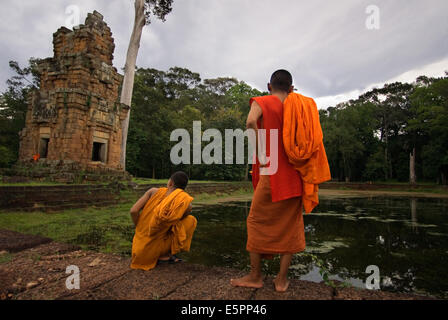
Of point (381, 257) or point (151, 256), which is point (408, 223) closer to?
point (381, 257)

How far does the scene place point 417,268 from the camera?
273cm

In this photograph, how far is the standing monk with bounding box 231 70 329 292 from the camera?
6.18 ft

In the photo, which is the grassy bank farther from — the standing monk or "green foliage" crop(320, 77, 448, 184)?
"green foliage" crop(320, 77, 448, 184)

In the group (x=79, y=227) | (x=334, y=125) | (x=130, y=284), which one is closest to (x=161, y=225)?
(x=130, y=284)

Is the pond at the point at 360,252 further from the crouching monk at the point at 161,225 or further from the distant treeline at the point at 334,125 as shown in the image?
the distant treeline at the point at 334,125

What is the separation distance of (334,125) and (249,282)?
30.5 metres

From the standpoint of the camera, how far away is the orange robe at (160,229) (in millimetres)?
2328

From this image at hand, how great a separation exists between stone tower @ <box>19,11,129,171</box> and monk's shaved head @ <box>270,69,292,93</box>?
8847 millimetres

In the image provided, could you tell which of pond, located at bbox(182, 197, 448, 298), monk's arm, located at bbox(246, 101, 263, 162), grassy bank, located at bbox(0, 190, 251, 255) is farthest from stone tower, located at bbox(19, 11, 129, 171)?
monk's arm, located at bbox(246, 101, 263, 162)

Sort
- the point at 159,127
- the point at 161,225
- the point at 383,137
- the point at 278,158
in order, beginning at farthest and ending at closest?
Result: the point at 383,137 → the point at 159,127 → the point at 161,225 → the point at 278,158

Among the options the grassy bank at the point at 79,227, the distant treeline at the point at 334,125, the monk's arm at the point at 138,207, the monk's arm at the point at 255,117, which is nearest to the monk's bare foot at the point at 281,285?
→ the monk's arm at the point at 255,117

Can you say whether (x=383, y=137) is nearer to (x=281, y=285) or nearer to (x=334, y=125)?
(x=334, y=125)

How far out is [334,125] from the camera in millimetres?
29234
